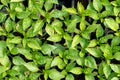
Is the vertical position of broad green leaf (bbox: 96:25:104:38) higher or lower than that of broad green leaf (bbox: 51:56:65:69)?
higher

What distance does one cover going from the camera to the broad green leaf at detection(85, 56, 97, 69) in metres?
2.23

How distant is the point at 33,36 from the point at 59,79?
1.06 ft

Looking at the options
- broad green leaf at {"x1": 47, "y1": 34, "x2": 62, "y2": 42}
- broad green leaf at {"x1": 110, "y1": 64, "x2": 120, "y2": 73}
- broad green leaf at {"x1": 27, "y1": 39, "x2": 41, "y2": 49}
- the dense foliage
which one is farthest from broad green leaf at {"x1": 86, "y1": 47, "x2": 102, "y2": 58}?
broad green leaf at {"x1": 27, "y1": 39, "x2": 41, "y2": 49}

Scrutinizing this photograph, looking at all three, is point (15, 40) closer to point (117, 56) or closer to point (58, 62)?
point (58, 62)

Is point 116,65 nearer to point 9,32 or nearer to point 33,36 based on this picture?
point 33,36

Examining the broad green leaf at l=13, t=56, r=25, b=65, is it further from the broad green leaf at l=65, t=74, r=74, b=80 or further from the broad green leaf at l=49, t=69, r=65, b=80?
the broad green leaf at l=65, t=74, r=74, b=80

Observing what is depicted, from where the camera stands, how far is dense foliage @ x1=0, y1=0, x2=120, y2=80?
2205 mm

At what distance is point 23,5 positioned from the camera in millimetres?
2244

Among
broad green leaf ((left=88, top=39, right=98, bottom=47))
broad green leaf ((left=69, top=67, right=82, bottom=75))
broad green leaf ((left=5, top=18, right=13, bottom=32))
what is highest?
broad green leaf ((left=5, top=18, right=13, bottom=32))

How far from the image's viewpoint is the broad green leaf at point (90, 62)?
2229 mm

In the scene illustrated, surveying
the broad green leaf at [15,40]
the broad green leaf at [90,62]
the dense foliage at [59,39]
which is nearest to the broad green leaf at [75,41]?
the dense foliage at [59,39]

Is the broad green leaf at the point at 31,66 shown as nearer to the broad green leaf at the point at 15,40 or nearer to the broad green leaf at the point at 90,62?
the broad green leaf at the point at 15,40

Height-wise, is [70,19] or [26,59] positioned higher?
[70,19]

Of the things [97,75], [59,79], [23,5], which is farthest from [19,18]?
[97,75]
